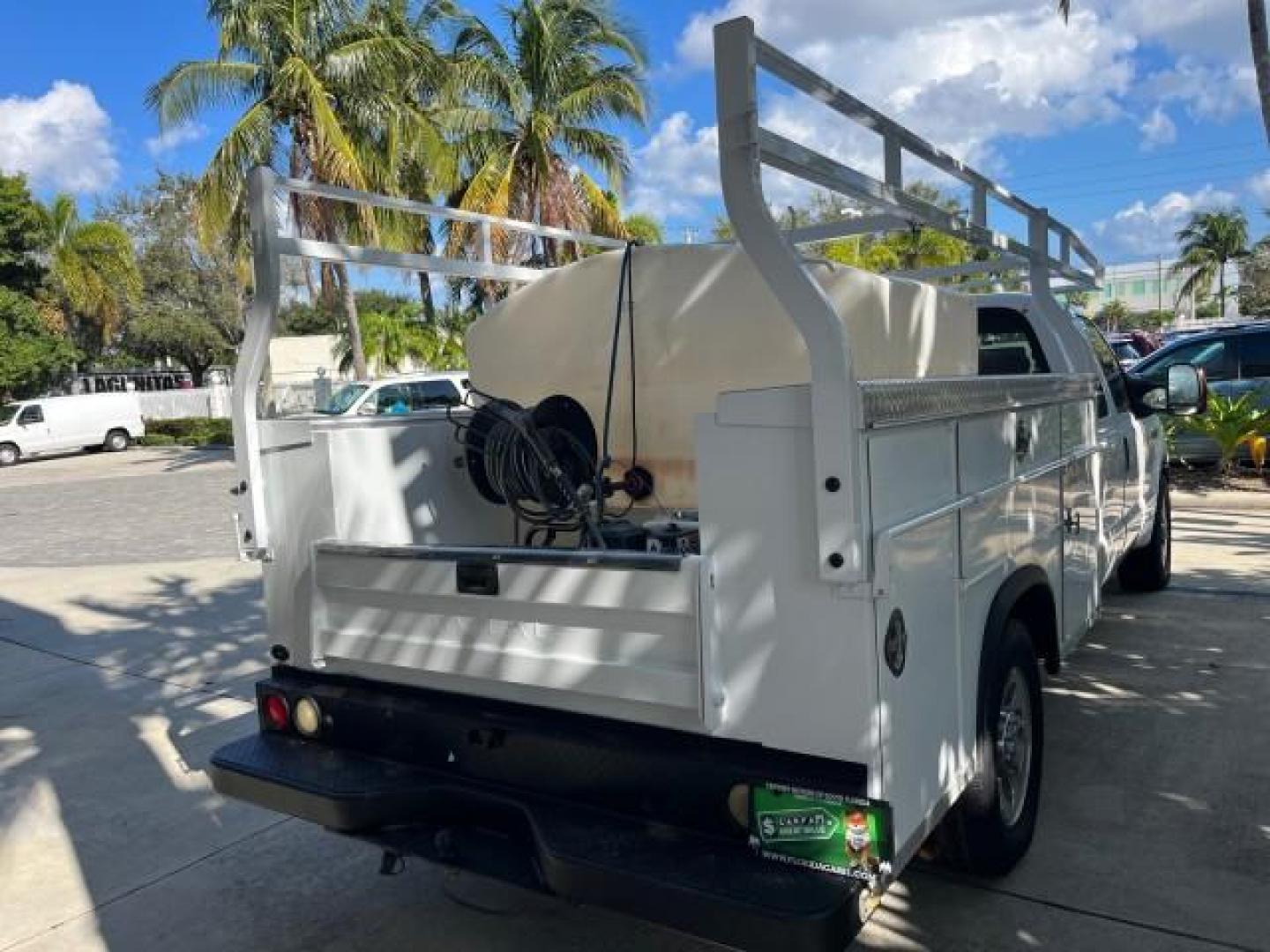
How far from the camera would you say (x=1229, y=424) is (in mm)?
11305

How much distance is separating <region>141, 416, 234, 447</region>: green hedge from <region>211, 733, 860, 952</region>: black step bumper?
95.5ft

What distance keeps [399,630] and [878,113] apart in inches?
78.3

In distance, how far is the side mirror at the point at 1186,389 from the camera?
5734 millimetres

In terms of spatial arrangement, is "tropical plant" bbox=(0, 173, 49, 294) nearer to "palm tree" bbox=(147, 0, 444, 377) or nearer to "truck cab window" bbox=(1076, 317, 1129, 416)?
"palm tree" bbox=(147, 0, 444, 377)

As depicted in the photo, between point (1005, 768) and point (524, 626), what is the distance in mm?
1670

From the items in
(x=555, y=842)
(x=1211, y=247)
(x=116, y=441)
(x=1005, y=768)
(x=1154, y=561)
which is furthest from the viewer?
(x=1211, y=247)

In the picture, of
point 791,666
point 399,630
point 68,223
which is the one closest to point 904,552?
point 791,666

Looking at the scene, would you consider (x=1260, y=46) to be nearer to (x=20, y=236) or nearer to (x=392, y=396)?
(x=392, y=396)

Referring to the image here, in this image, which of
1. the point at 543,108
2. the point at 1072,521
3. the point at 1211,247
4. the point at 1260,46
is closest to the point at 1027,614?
the point at 1072,521

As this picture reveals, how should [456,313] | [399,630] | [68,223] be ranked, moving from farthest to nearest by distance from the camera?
1. [68,223]
2. [456,313]
3. [399,630]

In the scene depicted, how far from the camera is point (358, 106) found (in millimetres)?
19047

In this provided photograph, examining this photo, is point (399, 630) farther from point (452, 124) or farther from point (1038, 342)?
point (452, 124)

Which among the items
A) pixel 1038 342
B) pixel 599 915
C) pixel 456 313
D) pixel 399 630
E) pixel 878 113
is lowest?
pixel 599 915

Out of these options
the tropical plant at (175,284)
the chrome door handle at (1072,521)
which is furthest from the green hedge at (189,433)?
the chrome door handle at (1072,521)
